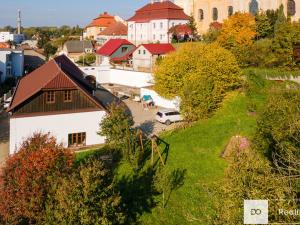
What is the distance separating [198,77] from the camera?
31.2 meters

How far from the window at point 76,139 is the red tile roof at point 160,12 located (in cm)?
3854

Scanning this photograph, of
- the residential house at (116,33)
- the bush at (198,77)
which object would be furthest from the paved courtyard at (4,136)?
the residential house at (116,33)

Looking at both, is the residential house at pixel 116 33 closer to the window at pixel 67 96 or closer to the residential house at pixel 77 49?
the residential house at pixel 77 49

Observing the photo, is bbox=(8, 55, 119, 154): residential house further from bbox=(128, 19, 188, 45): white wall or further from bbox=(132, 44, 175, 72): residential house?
bbox=(128, 19, 188, 45): white wall

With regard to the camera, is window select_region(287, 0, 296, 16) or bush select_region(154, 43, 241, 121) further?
window select_region(287, 0, 296, 16)

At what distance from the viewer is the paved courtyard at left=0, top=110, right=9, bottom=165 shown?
1062 inches

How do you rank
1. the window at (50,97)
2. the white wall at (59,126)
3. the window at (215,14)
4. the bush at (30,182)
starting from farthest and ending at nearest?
the window at (215,14) < the window at (50,97) < the white wall at (59,126) < the bush at (30,182)

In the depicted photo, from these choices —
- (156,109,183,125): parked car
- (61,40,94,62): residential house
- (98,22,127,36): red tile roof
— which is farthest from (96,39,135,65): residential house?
(156,109,183,125): parked car

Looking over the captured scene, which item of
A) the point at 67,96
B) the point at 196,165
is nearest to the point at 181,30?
the point at 67,96

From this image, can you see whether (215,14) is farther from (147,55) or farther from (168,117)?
(168,117)

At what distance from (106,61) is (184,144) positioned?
119ft

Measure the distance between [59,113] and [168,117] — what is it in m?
9.76

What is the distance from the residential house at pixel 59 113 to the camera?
88.0 feet

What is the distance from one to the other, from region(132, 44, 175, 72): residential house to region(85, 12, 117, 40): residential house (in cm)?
6006
